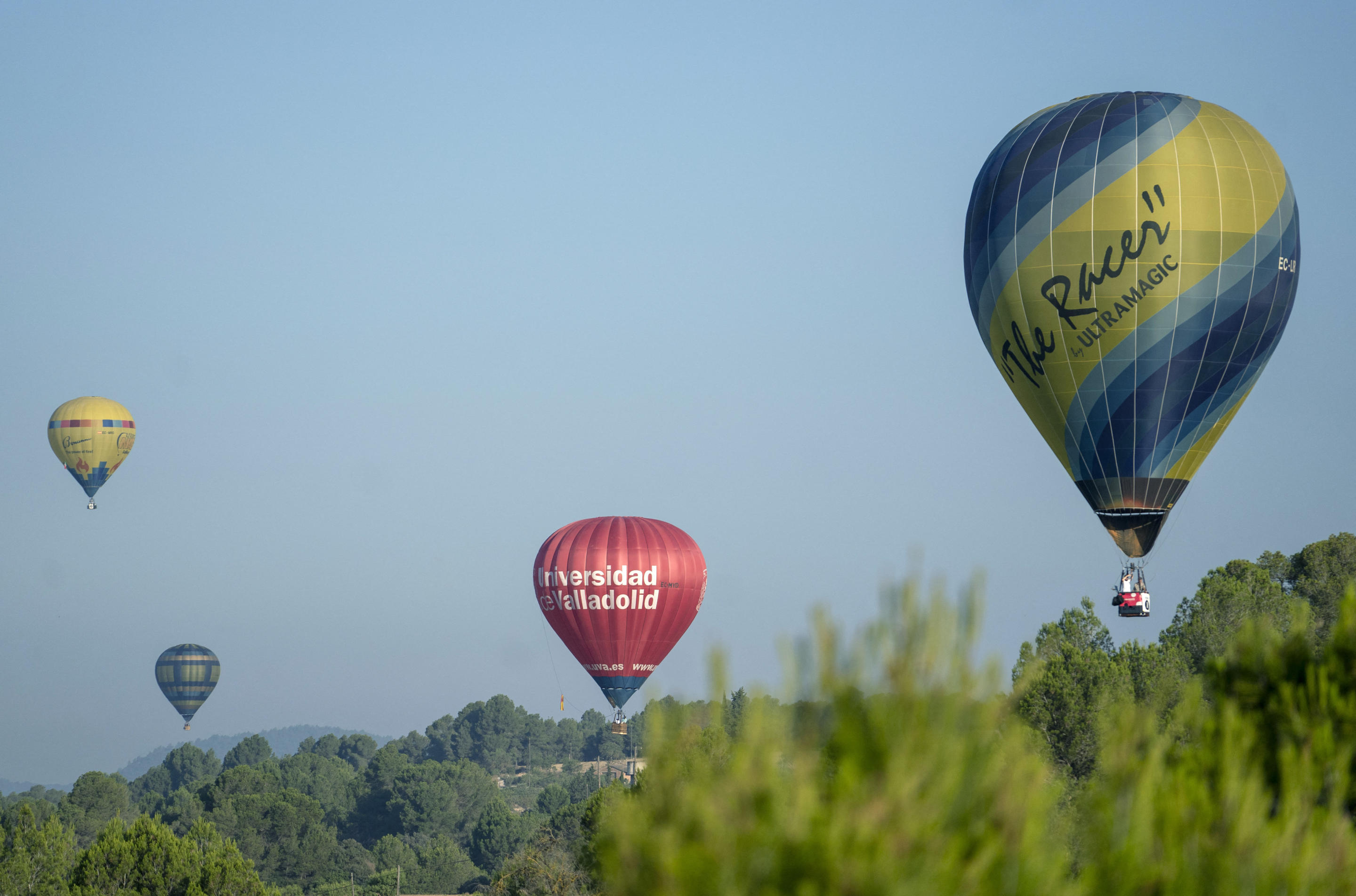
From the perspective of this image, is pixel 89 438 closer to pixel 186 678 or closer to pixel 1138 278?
pixel 186 678

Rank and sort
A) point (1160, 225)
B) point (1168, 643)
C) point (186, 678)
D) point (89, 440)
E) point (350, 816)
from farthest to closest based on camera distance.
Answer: point (186, 678) < point (350, 816) < point (89, 440) < point (1168, 643) < point (1160, 225)

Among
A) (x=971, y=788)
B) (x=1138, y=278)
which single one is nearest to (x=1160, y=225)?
(x=1138, y=278)

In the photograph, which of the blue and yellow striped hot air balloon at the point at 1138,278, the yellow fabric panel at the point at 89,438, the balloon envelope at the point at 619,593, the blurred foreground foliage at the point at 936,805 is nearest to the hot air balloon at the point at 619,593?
the balloon envelope at the point at 619,593

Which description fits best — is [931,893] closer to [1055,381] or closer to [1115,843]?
[1115,843]

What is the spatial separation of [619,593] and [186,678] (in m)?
97.4

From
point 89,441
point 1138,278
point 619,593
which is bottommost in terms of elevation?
point 619,593

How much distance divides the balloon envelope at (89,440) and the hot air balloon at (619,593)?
54.5 meters

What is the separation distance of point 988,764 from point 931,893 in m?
1.50

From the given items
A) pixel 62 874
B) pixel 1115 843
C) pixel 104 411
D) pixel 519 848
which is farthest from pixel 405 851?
pixel 1115 843

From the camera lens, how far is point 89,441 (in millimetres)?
120125

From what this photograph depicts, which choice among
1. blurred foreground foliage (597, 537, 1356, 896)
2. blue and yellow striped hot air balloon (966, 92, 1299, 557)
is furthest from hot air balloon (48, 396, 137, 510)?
blurred foreground foliage (597, 537, 1356, 896)

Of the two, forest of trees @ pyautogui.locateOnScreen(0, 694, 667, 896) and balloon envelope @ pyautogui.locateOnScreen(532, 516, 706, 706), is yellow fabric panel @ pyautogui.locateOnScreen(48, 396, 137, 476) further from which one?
balloon envelope @ pyautogui.locateOnScreen(532, 516, 706, 706)

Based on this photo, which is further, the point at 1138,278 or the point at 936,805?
the point at 1138,278

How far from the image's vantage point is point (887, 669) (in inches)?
411
